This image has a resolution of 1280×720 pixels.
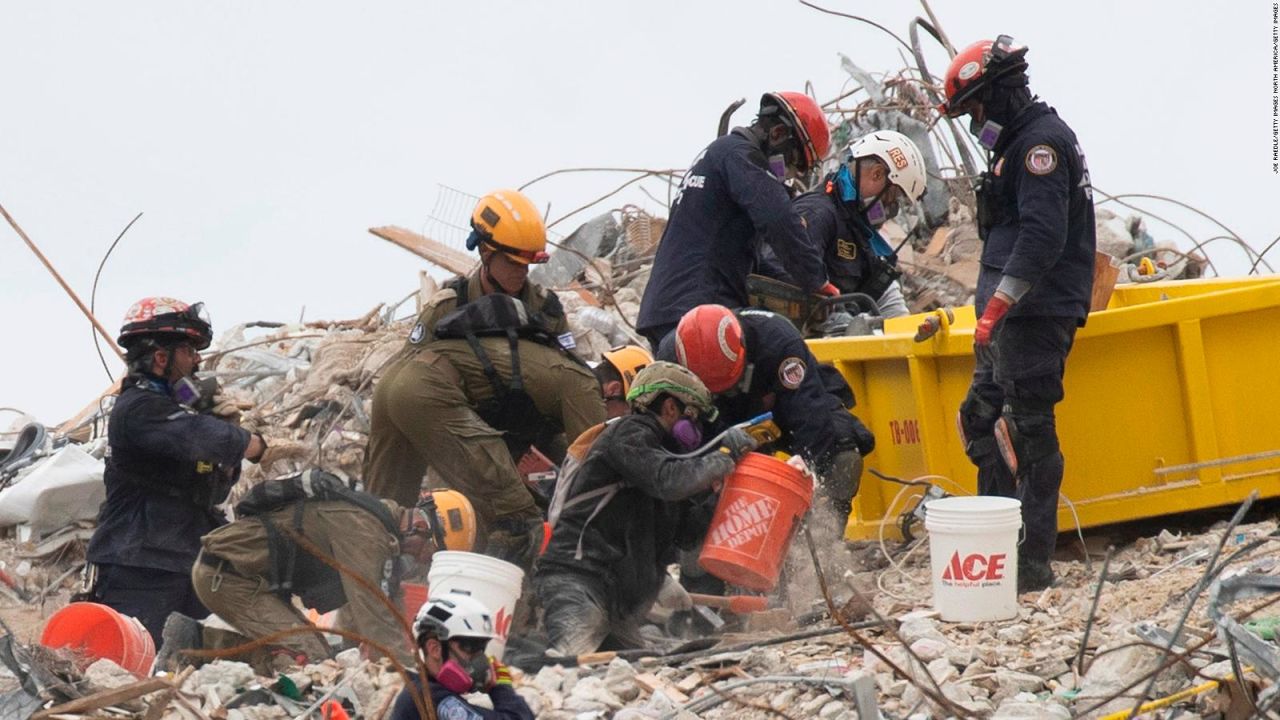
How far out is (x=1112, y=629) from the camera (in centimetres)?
614

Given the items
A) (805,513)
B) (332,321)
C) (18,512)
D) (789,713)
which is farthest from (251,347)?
(789,713)

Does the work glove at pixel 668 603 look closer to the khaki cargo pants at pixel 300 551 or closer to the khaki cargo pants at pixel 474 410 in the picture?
the khaki cargo pants at pixel 474 410

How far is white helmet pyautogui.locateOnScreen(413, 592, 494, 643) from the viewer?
5.00 meters

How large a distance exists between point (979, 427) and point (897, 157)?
6.39 ft

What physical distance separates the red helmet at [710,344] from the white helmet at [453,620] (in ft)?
9.15

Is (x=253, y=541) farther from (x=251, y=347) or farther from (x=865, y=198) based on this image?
(x=251, y=347)

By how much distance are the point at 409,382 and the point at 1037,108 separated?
2863 mm

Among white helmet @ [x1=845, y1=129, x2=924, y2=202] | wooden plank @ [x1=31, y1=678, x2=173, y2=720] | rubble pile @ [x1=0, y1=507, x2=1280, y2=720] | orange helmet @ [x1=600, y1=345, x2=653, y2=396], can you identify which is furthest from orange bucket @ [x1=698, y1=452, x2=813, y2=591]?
white helmet @ [x1=845, y1=129, x2=924, y2=202]

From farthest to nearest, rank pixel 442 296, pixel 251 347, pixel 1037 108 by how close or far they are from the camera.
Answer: pixel 251 347 → pixel 442 296 → pixel 1037 108

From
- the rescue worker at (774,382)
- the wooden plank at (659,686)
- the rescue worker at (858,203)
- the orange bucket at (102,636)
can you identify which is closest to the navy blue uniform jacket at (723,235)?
the rescue worker at (858,203)

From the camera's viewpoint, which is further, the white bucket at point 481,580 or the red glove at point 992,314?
the red glove at point 992,314

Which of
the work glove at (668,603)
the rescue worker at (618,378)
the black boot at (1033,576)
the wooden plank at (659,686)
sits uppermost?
the rescue worker at (618,378)

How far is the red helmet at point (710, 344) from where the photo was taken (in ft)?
25.2

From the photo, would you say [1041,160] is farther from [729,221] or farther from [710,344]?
[729,221]
